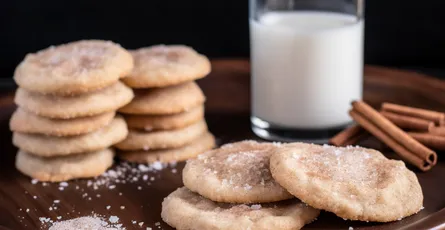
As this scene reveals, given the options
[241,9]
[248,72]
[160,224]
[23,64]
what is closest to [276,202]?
[160,224]

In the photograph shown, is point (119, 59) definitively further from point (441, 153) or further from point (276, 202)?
point (441, 153)

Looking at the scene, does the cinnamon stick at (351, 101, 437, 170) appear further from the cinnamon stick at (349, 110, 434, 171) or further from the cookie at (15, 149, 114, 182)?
the cookie at (15, 149, 114, 182)

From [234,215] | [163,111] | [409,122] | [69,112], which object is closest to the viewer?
[234,215]

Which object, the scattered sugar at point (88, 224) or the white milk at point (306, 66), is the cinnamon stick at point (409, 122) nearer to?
the white milk at point (306, 66)

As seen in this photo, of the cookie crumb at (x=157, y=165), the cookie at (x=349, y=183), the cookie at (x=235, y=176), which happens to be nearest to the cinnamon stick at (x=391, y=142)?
the cookie at (x=349, y=183)

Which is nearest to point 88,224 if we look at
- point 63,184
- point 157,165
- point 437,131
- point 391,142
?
point 63,184

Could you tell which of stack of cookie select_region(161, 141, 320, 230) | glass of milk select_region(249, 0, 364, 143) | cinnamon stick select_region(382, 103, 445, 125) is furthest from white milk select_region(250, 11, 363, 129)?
stack of cookie select_region(161, 141, 320, 230)

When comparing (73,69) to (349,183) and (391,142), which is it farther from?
(391,142)
